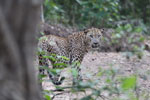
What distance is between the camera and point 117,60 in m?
10.9

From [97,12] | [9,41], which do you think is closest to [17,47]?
[9,41]

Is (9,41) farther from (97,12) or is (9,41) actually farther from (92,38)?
(97,12)

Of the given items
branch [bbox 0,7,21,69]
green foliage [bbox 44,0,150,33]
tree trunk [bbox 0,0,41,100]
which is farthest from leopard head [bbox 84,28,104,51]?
branch [bbox 0,7,21,69]

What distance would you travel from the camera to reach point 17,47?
9.12 ft

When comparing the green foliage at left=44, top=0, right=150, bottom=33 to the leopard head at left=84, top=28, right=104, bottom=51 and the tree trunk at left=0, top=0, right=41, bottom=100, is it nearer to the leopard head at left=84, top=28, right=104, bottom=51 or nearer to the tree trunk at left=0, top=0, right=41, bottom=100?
the leopard head at left=84, top=28, right=104, bottom=51

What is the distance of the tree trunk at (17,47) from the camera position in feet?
8.93

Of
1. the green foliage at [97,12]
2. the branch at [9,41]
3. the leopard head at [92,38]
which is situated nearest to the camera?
the branch at [9,41]

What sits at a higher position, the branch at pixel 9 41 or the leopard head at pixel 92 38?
the branch at pixel 9 41

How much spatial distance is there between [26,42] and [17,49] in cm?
10

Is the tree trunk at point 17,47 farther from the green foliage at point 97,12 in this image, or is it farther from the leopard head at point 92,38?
the green foliage at point 97,12

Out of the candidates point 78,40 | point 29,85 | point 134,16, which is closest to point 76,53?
point 78,40

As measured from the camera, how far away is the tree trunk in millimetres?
2723

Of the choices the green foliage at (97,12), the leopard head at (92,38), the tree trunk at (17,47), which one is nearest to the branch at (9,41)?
the tree trunk at (17,47)

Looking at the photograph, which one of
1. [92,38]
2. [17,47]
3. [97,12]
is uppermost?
[17,47]
